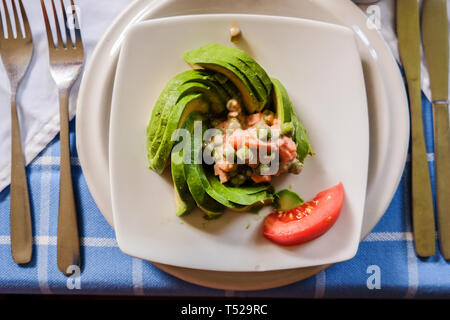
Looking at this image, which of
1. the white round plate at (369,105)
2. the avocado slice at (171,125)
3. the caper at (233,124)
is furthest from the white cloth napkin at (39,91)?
the caper at (233,124)

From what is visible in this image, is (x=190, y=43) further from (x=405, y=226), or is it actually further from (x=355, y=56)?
(x=405, y=226)

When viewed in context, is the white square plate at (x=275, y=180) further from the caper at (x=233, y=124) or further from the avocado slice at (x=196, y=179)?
the caper at (x=233, y=124)

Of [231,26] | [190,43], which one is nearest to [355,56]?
[231,26]

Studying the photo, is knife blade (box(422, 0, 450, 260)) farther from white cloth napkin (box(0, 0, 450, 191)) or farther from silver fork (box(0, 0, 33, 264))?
silver fork (box(0, 0, 33, 264))

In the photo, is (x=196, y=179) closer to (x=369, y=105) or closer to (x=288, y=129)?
(x=288, y=129)

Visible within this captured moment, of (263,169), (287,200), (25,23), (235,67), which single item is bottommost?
(287,200)

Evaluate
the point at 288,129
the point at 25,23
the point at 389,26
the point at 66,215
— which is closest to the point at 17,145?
the point at 66,215
